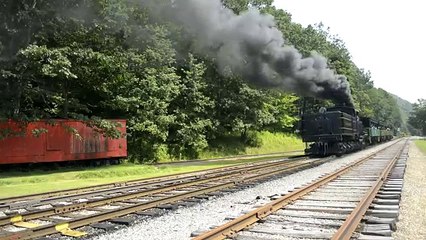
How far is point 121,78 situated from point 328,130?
1283 centimetres

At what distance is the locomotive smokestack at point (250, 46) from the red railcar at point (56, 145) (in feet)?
30.2

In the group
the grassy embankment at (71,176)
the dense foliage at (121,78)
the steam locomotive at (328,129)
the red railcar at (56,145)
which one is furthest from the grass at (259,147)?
the red railcar at (56,145)

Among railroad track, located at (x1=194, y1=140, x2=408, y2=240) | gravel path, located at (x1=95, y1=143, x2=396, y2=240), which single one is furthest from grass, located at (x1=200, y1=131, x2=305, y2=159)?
railroad track, located at (x1=194, y1=140, x2=408, y2=240)

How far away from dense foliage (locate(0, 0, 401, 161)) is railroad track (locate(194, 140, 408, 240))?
10.6 m

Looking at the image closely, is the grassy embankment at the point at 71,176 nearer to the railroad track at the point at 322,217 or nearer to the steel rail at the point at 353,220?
the railroad track at the point at 322,217

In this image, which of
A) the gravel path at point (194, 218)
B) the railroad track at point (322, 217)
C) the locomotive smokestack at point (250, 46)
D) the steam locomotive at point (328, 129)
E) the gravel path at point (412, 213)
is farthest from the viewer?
the steam locomotive at point (328, 129)

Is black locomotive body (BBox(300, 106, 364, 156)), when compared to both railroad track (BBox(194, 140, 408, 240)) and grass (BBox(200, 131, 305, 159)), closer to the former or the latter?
grass (BBox(200, 131, 305, 159))

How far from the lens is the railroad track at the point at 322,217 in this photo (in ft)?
22.2

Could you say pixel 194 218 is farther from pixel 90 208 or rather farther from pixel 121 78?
pixel 121 78

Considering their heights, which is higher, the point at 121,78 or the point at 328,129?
the point at 121,78

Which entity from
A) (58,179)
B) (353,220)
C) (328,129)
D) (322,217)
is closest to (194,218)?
(322,217)

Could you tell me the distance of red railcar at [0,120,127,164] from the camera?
819 inches

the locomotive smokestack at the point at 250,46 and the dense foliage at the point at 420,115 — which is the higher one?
the dense foliage at the point at 420,115

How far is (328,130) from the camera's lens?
25.6 meters
